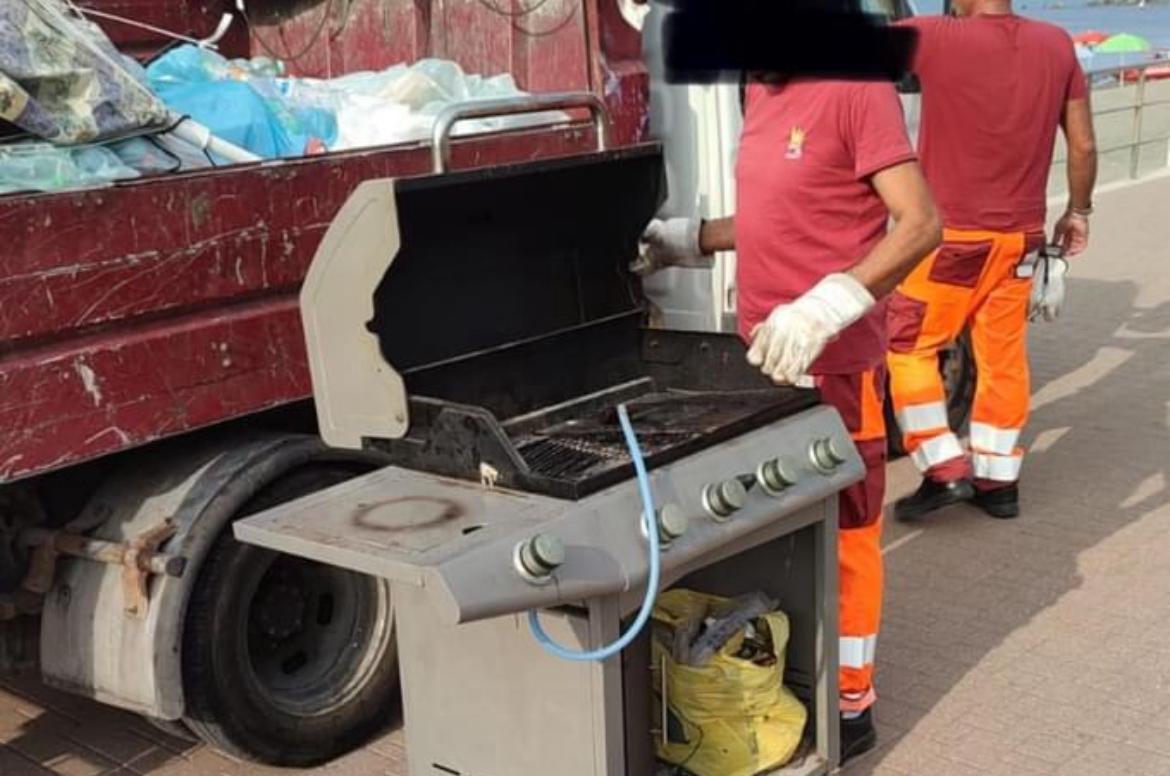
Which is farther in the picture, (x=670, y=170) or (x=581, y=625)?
(x=670, y=170)

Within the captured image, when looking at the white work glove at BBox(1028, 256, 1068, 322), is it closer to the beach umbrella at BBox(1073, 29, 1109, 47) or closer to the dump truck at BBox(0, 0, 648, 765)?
the dump truck at BBox(0, 0, 648, 765)

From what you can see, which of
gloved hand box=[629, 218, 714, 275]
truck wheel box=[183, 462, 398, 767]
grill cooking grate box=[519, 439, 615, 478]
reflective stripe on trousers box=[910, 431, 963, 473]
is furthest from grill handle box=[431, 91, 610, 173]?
reflective stripe on trousers box=[910, 431, 963, 473]

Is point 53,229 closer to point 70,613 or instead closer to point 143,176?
point 143,176

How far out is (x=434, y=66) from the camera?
4.41 m

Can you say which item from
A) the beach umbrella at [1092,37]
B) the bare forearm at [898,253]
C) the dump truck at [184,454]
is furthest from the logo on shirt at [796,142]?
the beach umbrella at [1092,37]

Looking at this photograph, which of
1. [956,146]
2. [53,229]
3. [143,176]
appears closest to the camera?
[53,229]

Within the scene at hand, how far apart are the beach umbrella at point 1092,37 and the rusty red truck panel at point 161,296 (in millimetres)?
23985

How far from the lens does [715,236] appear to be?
342cm

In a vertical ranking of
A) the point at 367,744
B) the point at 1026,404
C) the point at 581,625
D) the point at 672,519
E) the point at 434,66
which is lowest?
the point at 367,744

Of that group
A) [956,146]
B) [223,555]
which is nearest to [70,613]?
[223,555]

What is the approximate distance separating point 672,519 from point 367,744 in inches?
62.1

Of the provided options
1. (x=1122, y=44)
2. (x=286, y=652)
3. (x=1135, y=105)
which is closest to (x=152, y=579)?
(x=286, y=652)

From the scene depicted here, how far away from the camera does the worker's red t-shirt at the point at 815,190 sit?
294cm

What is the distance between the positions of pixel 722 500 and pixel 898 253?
0.64m
